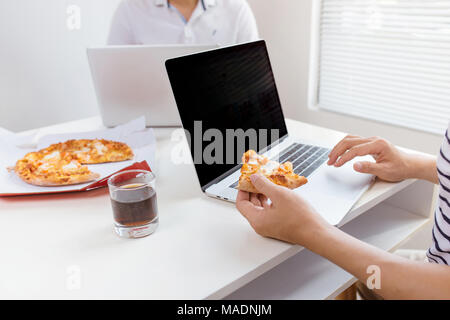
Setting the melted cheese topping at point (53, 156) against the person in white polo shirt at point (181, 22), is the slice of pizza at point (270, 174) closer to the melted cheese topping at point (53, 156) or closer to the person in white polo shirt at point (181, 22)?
the melted cheese topping at point (53, 156)

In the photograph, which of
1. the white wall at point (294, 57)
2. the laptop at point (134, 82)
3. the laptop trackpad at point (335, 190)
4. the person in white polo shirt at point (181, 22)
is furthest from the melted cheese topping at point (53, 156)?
the white wall at point (294, 57)

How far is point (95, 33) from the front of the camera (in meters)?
2.32

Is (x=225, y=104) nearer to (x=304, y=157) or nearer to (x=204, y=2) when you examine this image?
(x=304, y=157)

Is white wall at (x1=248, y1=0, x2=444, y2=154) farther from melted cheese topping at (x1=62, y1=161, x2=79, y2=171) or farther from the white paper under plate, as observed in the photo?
melted cheese topping at (x1=62, y1=161, x2=79, y2=171)

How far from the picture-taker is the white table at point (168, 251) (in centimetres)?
62

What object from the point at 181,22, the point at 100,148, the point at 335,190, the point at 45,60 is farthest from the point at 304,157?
the point at 45,60

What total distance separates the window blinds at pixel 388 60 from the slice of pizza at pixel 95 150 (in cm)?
148

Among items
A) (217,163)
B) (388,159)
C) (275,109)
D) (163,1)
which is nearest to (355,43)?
(163,1)

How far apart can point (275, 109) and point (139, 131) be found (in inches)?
16.3

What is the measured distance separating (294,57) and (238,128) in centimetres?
153

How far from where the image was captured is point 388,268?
64 centimetres

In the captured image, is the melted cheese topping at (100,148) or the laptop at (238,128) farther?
the melted cheese topping at (100,148)
